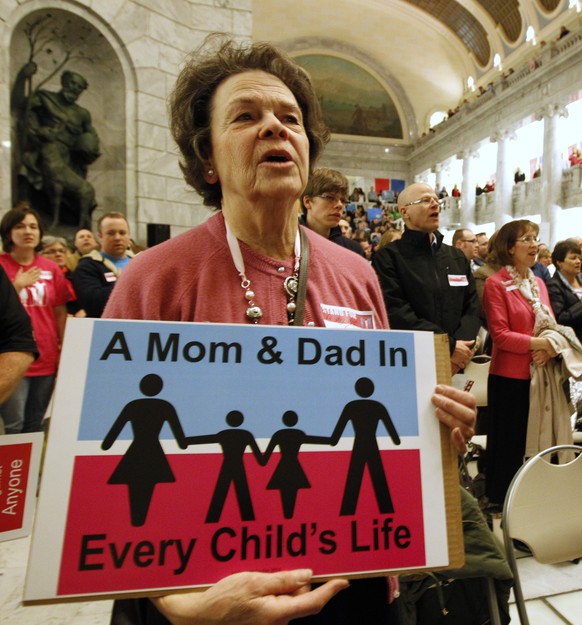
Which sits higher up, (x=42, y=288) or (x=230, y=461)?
(x=42, y=288)

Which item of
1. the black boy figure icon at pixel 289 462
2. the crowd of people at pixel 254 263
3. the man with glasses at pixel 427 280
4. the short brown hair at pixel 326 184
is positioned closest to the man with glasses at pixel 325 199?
the short brown hair at pixel 326 184

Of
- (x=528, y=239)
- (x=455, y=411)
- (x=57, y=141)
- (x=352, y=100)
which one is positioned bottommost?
(x=455, y=411)

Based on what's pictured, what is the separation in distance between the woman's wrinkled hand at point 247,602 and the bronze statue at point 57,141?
23.7 ft

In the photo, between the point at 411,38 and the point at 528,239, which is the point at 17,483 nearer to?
the point at 528,239

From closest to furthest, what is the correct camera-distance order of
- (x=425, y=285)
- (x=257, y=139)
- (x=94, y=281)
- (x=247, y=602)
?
1. (x=247, y=602)
2. (x=257, y=139)
3. (x=425, y=285)
4. (x=94, y=281)

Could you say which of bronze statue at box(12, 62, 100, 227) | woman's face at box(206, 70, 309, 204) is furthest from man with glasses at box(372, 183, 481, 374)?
bronze statue at box(12, 62, 100, 227)

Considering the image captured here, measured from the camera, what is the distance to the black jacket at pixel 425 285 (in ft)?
9.15

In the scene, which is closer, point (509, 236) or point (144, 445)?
point (144, 445)

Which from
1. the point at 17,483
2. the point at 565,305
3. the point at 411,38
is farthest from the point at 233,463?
the point at 411,38

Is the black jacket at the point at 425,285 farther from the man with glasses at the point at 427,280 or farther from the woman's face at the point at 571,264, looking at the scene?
the woman's face at the point at 571,264

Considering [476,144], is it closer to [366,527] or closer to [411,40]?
[411,40]

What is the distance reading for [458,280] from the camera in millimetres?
2951

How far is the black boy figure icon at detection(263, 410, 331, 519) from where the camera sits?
0.83 m

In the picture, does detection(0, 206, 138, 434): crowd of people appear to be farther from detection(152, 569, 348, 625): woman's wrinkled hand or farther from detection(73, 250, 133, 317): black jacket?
detection(152, 569, 348, 625): woman's wrinkled hand
